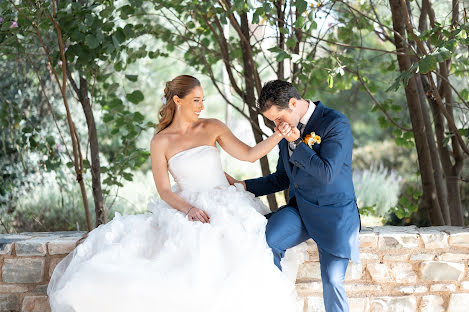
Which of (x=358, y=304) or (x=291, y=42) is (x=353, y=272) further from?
(x=291, y=42)

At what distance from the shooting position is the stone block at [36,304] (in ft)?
9.68

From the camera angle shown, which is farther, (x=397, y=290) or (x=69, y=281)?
(x=397, y=290)

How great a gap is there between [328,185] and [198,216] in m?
0.63

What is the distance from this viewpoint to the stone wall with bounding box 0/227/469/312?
2928mm

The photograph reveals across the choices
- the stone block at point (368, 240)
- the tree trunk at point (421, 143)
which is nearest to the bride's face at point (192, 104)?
the stone block at point (368, 240)

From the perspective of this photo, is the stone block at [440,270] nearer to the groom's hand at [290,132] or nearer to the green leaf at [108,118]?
the groom's hand at [290,132]

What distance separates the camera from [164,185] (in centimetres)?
287

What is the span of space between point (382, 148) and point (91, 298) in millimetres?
9549

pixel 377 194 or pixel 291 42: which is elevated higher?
pixel 291 42

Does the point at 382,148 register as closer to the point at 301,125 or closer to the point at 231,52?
the point at 231,52

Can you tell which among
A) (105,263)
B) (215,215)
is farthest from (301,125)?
(105,263)

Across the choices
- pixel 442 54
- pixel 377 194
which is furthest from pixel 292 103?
pixel 377 194

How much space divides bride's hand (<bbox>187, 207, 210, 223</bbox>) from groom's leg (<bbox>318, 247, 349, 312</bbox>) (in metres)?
0.59

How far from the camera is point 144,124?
442cm
